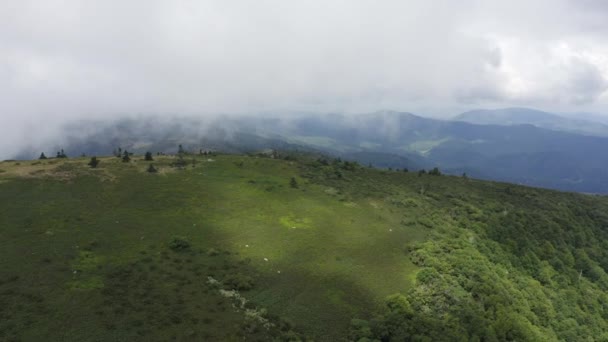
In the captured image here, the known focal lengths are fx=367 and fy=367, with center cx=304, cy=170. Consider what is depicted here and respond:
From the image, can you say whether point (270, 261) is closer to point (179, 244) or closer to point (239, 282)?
point (239, 282)

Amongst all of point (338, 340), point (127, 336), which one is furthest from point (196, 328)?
point (338, 340)

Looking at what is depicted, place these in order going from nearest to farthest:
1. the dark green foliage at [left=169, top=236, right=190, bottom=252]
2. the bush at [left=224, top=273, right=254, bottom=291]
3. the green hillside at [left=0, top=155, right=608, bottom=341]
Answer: the green hillside at [left=0, top=155, right=608, bottom=341] → the bush at [left=224, top=273, right=254, bottom=291] → the dark green foliage at [left=169, top=236, right=190, bottom=252]

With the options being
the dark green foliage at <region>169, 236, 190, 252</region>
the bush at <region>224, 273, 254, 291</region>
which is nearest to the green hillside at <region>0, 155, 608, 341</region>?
the bush at <region>224, 273, 254, 291</region>

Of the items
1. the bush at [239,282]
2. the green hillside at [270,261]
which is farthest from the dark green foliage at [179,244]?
the bush at [239,282]

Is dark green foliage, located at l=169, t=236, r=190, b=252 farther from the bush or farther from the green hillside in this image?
the bush

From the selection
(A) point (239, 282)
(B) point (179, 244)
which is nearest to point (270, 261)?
(A) point (239, 282)

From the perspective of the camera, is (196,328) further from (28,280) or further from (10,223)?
(10,223)

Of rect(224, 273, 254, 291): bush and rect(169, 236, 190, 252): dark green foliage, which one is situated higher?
rect(169, 236, 190, 252): dark green foliage

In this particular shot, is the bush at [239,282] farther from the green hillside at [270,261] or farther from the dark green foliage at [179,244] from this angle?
the dark green foliage at [179,244]
